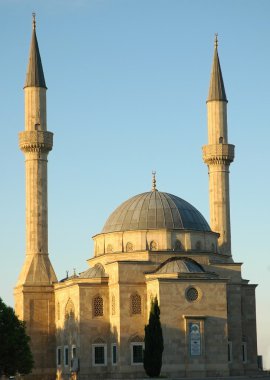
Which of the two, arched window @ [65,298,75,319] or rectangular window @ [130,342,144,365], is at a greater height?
arched window @ [65,298,75,319]

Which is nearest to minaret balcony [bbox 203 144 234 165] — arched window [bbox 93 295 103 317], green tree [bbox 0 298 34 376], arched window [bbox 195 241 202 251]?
arched window [bbox 195 241 202 251]

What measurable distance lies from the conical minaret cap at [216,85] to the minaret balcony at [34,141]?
38.6ft

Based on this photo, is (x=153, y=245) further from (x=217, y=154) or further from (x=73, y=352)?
(x=217, y=154)

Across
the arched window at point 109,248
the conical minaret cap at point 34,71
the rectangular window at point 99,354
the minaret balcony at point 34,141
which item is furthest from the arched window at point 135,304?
the conical minaret cap at point 34,71

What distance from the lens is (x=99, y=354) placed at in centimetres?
6100

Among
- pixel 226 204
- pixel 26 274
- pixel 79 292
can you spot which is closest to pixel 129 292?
pixel 79 292

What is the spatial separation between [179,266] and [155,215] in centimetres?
556

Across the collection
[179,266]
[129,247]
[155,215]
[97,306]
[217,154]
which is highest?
[217,154]

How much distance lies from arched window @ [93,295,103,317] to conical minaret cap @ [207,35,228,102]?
16723mm

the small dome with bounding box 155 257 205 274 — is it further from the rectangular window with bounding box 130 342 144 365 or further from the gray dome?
the rectangular window with bounding box 130 342 144 365

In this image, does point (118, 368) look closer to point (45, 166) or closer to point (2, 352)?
point (2, 352)

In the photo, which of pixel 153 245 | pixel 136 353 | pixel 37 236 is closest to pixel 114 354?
pixel 136 353

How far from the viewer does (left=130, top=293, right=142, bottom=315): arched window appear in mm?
60500

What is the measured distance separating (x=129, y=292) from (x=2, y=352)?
8731mm
